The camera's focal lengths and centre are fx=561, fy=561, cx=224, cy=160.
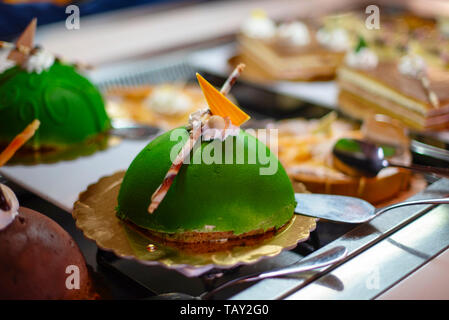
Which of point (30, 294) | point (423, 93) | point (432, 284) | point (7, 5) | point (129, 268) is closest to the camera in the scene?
point (30, 294)

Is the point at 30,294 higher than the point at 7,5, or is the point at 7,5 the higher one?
the point at 7,5

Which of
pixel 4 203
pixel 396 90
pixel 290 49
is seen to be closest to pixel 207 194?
pixel 4 203

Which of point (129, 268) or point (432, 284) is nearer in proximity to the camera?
point (432, 284)

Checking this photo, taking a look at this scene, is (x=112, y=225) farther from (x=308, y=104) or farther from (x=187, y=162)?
(x=308, y=104)

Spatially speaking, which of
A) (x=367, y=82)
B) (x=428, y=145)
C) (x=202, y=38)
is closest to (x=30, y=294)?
(x=428, y=145)

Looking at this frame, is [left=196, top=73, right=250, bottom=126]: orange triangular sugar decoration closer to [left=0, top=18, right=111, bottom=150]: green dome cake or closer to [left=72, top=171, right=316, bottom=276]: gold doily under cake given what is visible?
[left=72, top=171, right=316, bottom=276]: gold doily under cake

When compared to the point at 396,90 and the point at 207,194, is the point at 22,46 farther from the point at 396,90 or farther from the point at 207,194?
the point at 396,90
